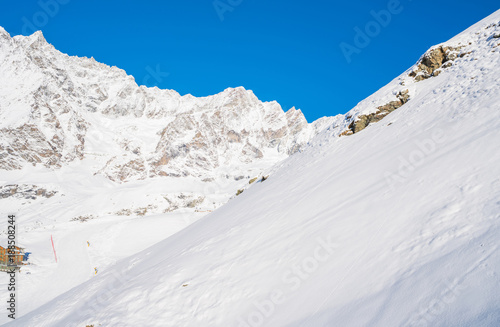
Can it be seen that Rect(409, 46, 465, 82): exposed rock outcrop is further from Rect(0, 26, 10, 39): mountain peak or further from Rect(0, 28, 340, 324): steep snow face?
Rect(0, 26, 10, 39): mountain peak

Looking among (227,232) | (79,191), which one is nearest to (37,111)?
(79,191)

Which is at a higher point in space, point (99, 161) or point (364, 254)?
point (99, 161)

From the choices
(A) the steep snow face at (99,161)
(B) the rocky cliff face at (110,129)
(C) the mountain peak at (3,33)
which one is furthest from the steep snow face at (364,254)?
(C) the mountain peak at (3,33)

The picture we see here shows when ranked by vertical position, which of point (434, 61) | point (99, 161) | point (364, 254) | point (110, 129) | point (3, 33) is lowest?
point (364, 254)

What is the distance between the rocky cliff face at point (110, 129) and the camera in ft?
374

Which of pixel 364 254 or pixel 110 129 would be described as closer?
pixel 364 254

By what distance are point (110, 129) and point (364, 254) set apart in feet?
575

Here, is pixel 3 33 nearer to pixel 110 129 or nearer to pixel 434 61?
pixel 110 129

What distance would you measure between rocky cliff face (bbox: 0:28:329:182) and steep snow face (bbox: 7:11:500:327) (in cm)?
11907

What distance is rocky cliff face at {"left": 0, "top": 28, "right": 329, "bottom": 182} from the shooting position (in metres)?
114

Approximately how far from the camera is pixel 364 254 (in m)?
5.72

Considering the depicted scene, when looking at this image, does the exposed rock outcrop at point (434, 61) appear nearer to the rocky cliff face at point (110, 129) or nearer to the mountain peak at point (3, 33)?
the rocky cliff face at point (110, 129)

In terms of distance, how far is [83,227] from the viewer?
51.9 metres

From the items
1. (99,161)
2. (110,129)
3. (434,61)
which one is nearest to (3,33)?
(110,129)
